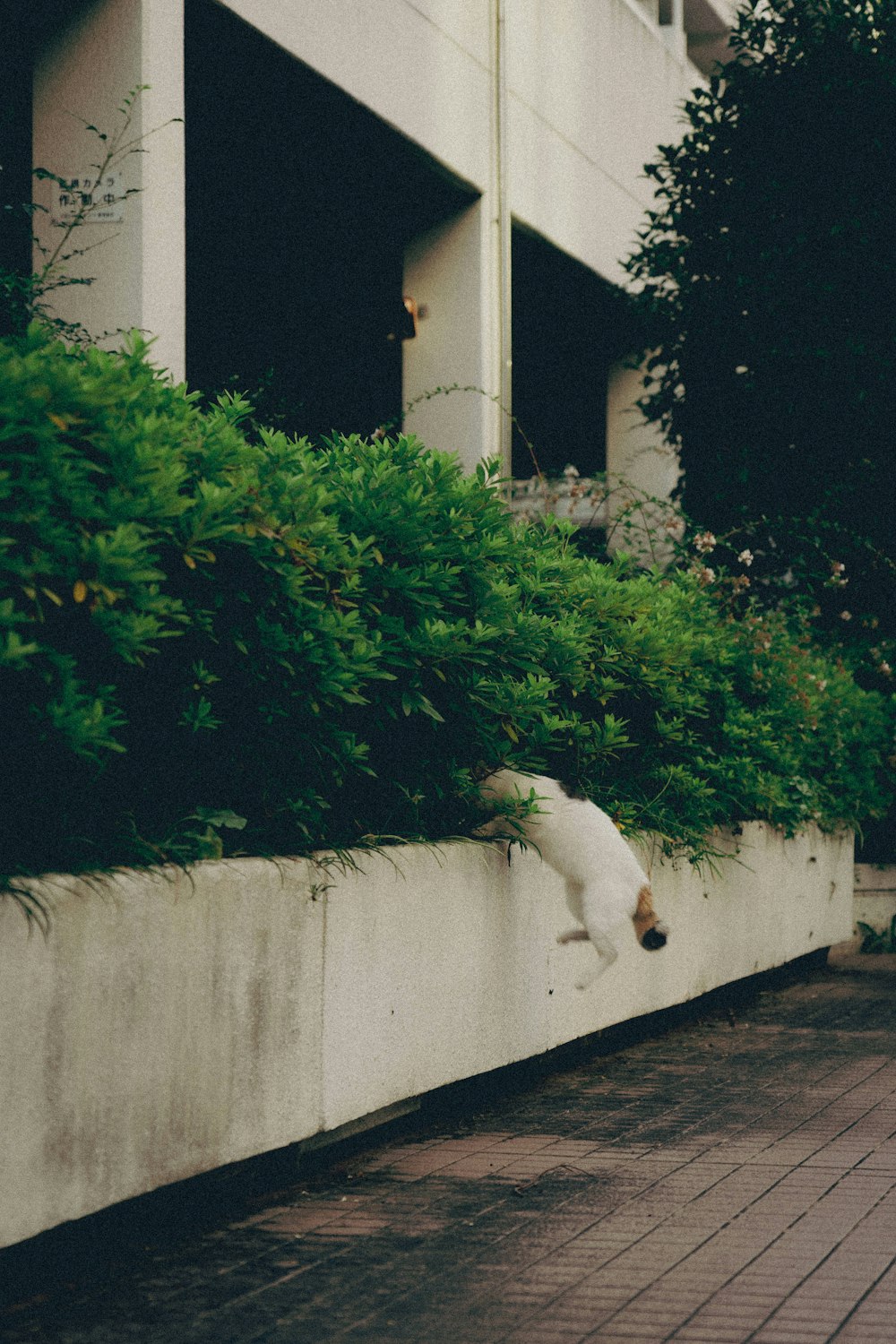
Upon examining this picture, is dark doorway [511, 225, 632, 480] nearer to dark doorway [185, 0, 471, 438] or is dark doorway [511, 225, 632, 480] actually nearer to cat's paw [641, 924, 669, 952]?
dark doorway [185, 0, 471, 438]

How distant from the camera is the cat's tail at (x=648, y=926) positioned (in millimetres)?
7031

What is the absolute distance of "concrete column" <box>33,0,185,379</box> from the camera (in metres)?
9.40

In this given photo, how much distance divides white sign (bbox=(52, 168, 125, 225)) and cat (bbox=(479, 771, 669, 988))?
4160mm

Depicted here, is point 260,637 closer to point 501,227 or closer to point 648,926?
point 648,926

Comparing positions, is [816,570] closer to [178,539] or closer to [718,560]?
[718,560]

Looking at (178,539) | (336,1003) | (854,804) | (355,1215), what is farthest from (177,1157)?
(854,804)

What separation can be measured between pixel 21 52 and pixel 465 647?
5.55 metres

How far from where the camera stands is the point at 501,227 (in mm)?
14742

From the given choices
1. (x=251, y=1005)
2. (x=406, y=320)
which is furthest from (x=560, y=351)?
(x=251, y=1005)

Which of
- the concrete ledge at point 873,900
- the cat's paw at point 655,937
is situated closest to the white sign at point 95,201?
the cat's paw at point 655,937


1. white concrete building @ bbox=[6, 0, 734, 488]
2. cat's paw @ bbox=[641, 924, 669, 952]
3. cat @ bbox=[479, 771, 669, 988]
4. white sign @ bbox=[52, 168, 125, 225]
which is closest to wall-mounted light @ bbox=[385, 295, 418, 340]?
white concrete building @ bbox=[6, 0, 734, 488]

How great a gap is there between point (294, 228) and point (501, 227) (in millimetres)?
1873

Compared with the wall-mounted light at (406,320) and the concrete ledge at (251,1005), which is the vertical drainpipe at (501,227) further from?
the concrete ledge at (251,1005)

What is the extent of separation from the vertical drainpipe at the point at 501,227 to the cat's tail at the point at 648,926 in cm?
759
